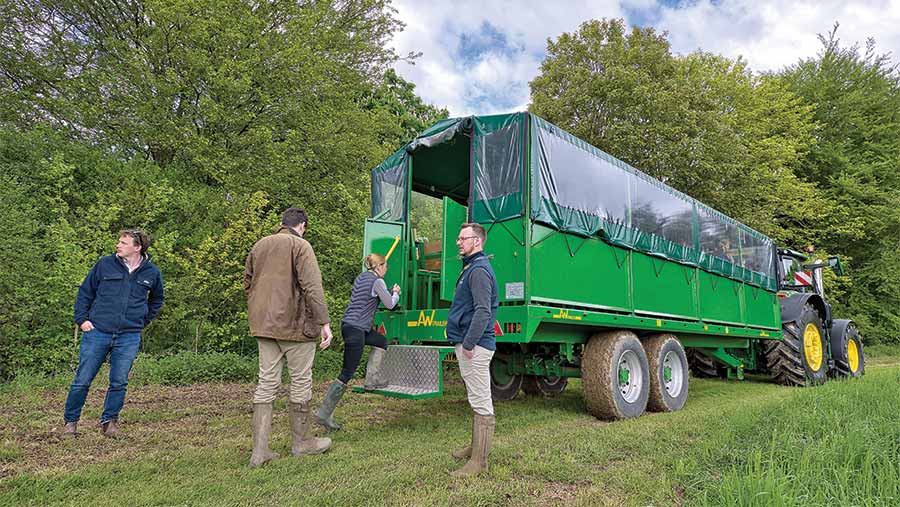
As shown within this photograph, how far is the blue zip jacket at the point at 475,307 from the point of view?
10.9 ft

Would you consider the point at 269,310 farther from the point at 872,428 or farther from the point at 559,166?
the point at 872,428

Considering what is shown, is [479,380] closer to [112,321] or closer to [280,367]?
[280,367]

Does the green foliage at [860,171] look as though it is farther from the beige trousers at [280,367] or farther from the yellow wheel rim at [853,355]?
the beige trousers at [280,367]

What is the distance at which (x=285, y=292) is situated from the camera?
3662 millimetres

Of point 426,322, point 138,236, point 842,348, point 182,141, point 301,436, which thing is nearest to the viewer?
point 301,436

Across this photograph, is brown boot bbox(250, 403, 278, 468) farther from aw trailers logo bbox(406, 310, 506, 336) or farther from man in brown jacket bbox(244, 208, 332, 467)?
aw trailers logo bbox(406, 310, 506, 336)

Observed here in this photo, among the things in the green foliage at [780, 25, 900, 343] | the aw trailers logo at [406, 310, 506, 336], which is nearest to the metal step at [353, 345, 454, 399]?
the aw trailers logo at [406, 310, 506, 336]

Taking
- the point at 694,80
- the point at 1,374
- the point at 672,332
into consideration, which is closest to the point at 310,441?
the point at 672,332

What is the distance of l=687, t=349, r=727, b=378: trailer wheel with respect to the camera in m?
9.38

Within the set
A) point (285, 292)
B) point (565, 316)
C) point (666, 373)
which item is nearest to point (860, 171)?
point (666, 373)

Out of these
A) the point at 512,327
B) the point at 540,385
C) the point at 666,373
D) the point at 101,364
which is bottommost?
the point at 540,385

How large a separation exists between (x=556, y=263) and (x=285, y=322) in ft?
8.15

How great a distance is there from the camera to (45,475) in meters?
3.24

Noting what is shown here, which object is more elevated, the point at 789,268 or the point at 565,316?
the point at 789,268
